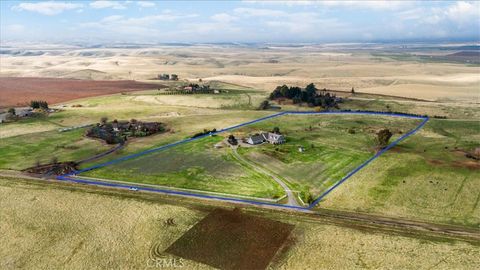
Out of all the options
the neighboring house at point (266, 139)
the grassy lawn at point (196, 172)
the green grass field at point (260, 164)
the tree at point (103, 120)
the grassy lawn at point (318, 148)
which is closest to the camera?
the grassy lawn at point (196, 172)

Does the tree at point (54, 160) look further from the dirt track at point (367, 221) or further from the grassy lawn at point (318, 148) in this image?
the grassy lawn at point (318, 148)

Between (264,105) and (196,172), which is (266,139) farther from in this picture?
(264,105)

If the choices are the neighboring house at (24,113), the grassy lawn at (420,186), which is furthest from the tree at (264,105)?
the neighboring house at (24,113)

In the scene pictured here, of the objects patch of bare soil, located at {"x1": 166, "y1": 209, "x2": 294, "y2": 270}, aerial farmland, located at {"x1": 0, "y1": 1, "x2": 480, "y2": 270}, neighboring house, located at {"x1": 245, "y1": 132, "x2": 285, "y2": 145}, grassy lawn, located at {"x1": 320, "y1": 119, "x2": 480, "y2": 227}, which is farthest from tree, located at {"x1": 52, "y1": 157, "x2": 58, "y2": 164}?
grassy lawn, located at {"x1": 320, "y1": 119, "x2": 480, "y2": 227}

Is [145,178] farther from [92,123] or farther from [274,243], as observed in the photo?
[92,123]

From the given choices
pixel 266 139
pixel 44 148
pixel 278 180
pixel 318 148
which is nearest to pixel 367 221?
pixel 278 180

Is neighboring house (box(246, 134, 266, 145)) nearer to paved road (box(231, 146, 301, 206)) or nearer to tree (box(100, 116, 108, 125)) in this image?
paved road (box(231, 146, 301, 206))
